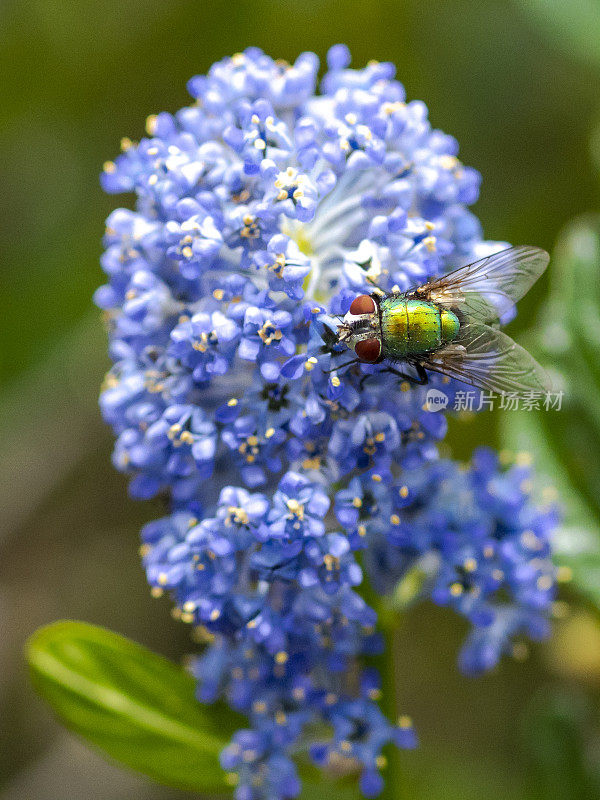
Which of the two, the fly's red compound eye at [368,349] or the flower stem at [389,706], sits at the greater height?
the fly's red compound eye at [368,349]

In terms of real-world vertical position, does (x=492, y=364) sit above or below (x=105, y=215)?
below

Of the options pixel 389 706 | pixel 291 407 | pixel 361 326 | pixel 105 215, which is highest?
pixel 105 215

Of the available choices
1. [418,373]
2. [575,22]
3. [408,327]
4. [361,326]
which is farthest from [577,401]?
[575,22]

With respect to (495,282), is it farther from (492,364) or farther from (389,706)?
(389,706)

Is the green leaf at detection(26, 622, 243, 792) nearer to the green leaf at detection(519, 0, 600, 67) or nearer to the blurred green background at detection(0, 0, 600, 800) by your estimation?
the blurred green background at detection(0, 0, 600, 800)

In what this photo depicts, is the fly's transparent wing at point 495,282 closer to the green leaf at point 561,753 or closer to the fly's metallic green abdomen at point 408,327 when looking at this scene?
the fly's metallic green abdomen at point 408,327

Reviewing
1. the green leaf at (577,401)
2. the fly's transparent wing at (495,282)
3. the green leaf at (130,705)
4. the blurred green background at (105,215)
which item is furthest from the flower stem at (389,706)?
the blurred green background at (105,215)

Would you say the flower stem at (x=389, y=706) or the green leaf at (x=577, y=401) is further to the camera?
the green leaf at (x=577, y=401)

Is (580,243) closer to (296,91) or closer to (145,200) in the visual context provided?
(296,91)
